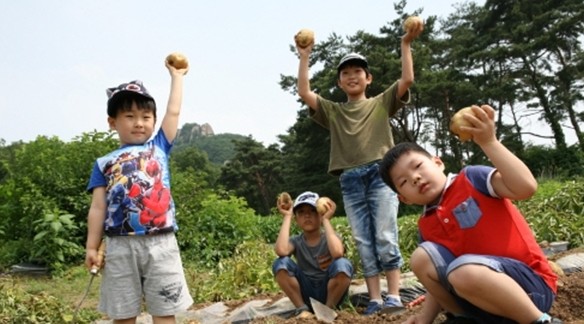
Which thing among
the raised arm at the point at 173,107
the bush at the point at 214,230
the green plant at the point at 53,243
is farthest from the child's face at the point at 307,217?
the green plant at the point at 53,243

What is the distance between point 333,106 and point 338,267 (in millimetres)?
1033

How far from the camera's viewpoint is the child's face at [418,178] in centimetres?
202

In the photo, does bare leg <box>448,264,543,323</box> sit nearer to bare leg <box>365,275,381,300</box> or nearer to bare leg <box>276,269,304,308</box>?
bare leg <box>365,275,381,300</box>

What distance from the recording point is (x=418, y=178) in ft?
6.59

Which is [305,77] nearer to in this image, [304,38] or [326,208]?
[304,38]

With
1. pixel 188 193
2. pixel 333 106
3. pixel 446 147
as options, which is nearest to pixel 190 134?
pixel 446 147

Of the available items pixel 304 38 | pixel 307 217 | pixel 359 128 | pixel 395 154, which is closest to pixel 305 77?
pixel 304 38

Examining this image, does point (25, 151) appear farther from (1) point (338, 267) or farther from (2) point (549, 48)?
(2) point (549, 48)

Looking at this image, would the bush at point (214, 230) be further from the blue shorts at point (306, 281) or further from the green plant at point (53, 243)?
the blue shorts at point (306, 281)

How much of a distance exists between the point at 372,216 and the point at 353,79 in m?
0.89

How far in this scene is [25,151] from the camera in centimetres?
989

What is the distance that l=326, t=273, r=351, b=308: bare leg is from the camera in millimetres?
3275

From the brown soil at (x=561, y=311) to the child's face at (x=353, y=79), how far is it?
4.58ft

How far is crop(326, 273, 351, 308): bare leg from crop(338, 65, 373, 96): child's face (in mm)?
1180
